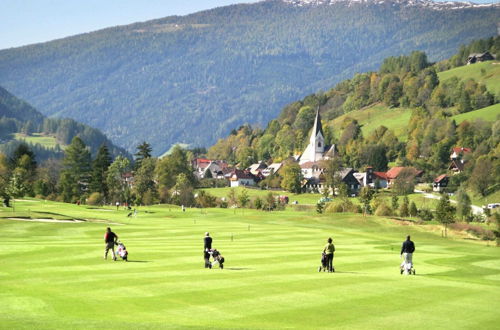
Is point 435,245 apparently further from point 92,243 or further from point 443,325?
point 443,325

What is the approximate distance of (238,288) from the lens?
106ft

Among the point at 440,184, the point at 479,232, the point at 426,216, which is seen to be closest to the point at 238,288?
the point at 479,232

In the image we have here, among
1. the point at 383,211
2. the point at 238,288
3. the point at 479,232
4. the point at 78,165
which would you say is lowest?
the point at 238,288

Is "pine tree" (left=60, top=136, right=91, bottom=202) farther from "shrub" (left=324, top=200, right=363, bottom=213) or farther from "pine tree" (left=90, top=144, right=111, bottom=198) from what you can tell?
"shrub" (left=324, top=200, right=363, bottom=213)

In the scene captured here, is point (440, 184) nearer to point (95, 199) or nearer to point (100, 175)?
point (100, 175)

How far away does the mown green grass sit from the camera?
84.9ft

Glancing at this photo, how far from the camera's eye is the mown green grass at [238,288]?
25.9 m

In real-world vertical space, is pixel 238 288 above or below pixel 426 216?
below

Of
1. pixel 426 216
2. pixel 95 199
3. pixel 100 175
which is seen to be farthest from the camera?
pixel 100 175

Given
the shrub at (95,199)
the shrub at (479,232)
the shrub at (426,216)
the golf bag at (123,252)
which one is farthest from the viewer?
the shrub at (95,199)

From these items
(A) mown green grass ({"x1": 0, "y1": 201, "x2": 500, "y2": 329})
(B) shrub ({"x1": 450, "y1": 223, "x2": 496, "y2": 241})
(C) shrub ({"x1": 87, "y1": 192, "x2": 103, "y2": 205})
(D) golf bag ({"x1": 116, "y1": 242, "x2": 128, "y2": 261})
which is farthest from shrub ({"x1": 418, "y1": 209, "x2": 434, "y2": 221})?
(D) golf bag ({"x1": 116, "y1": 242, "x2": 128, "y2": 261})

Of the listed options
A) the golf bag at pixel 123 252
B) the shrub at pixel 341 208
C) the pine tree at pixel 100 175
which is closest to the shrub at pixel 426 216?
the shrub at pixel 341 208

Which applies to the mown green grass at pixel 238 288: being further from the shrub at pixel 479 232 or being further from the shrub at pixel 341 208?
the shrub at pixel 341 208

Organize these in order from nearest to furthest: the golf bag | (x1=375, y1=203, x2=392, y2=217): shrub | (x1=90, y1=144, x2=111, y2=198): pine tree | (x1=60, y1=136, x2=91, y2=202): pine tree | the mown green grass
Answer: the mown green grass → the golf bag → (x1=375, y1=203, x2=392, y2=217): shrub → (x1=90, y1=144, x2=111, y2=198): pine tree → (x1=60, y1=136, x2=91, y2=202): pine tree
